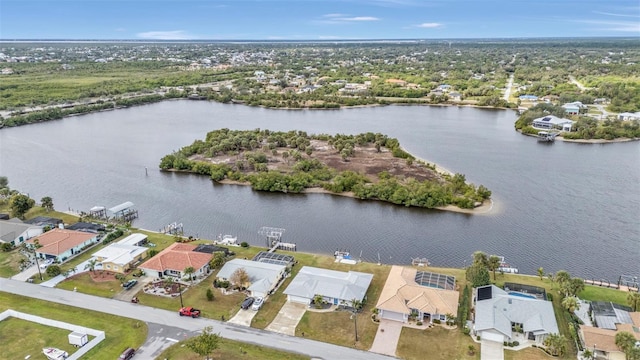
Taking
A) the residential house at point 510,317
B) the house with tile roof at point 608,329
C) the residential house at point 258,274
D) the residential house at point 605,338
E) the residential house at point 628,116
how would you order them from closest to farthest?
the residential house at point 605,338 < the house with tile roof at point 608,329 < the residential house at point 510,317 < the residential house at point 258,274 < the residential house at point 628,116

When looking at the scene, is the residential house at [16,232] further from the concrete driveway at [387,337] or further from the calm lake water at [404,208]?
the concrete driveway at [387,337]

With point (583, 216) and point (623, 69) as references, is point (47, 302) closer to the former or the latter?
point (583, 216)

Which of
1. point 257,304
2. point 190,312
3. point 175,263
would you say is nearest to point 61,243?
point 175,263

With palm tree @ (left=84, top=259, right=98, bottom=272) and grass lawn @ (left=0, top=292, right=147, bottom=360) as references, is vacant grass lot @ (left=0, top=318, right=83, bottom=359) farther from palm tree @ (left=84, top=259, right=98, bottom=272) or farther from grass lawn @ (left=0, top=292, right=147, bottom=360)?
palm tree @ (left=84, top=259, right=98, bottom=272)

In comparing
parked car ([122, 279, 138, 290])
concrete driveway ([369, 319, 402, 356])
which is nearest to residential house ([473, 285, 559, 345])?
concrete driveway ([369, 319, 402, 356])

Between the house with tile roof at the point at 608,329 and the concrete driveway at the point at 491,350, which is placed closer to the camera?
the house with tile roof at the point at 608,329

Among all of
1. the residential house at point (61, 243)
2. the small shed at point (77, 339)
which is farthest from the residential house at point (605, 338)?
the residential house at point (61, 243)

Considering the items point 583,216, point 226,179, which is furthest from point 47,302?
point 583,216

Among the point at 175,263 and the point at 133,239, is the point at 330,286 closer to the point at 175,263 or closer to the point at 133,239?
the point at 175,263
